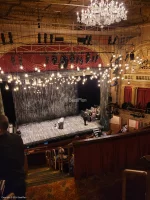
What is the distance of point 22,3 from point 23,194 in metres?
8.25

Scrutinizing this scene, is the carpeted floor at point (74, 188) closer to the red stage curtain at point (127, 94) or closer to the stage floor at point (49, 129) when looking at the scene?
the stage floor at point (49, 129)

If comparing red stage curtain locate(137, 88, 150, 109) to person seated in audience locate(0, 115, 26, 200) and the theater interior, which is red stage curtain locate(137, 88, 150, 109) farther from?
person seated in audience locate(0, 115, 26, 200)

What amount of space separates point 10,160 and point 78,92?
12623 mm

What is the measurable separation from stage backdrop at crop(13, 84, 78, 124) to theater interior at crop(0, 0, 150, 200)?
0.07m

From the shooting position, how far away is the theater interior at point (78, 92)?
444 centimetres

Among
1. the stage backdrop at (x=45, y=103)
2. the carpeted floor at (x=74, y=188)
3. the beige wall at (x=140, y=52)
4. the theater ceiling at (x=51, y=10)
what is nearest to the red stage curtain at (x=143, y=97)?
the beige wall at (x=140, y=52)

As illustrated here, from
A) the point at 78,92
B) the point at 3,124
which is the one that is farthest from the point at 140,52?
the point at 3,124

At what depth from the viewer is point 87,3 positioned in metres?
8.70

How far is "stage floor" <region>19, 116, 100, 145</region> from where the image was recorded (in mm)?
11062

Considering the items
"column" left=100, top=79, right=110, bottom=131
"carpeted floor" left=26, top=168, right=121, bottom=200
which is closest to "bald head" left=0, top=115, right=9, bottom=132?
"carpeted floor" left=26, top=168, right=121, bottom=200

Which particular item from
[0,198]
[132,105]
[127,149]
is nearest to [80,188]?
[127,149]

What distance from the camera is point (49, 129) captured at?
12.3 metres

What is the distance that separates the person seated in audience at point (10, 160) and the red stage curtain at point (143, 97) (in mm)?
A: 10381

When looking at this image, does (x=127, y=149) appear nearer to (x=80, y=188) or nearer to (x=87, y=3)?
(x=80, y=188)
